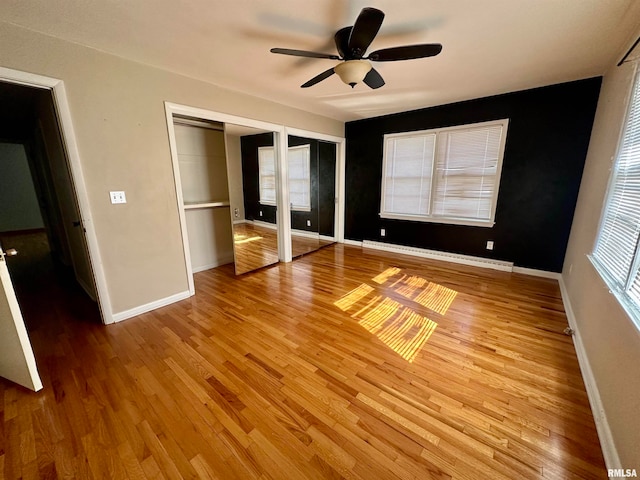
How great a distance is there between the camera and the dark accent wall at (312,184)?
4.18 m

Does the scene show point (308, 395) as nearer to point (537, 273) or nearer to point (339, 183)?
point (537, 273)

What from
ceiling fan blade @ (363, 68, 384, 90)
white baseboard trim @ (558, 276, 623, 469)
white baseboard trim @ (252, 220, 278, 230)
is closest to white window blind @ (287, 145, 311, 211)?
white baseboard trim @ (252, 220, 278, 230)

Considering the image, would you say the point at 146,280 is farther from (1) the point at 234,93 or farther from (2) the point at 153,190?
(1) the point at 234,93

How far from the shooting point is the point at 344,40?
183 cm

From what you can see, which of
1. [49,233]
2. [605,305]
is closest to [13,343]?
[605,305]

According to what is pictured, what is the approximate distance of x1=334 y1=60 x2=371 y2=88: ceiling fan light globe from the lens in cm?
190

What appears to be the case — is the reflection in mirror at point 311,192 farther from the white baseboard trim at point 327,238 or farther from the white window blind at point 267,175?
the white window blind at point 267,175

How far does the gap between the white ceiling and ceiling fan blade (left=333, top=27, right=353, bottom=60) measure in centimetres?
6

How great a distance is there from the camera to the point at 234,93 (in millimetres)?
3102

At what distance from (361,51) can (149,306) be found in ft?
10.3

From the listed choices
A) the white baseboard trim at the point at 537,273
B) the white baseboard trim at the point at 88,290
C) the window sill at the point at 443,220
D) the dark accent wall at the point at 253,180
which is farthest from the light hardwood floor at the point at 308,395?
the dark accent wall at the point at 253,180

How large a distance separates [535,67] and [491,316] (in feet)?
8.54

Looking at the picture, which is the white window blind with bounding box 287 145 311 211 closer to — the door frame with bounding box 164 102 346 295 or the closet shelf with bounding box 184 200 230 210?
the door frame with bounding box 164 102 346 295

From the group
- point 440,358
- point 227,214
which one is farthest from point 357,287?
point 227,214
